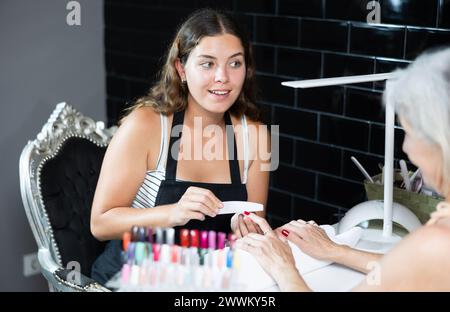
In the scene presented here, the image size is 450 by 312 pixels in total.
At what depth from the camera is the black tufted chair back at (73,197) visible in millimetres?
1870

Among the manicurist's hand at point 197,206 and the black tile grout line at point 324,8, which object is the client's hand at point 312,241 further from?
the black tile grout line at point 324,8

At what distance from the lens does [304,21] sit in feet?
7.13

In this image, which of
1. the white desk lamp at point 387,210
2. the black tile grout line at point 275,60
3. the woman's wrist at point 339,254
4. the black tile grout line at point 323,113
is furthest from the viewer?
the black tile grout line at point 275,60

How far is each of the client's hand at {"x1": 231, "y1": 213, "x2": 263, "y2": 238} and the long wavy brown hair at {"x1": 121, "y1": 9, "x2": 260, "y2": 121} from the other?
0.38m

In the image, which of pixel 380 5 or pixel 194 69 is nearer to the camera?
pixel 194 69

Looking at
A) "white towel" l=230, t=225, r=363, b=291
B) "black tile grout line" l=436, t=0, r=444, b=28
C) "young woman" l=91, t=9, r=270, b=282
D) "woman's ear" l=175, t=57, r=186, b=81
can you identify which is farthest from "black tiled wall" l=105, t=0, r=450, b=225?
"white towel" l=230, t=225, r=363, b=291

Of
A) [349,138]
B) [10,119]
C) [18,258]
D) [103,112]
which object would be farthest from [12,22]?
[349,138]

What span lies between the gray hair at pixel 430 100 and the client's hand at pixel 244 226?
58 cm

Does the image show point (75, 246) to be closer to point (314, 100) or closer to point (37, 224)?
point (37, 224)

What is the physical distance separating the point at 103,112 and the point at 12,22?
0.55m

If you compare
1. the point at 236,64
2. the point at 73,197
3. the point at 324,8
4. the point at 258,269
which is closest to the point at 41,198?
the point at 73,197

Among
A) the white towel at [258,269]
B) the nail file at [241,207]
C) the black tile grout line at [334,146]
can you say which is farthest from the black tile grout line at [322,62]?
the white towel at [258,269]

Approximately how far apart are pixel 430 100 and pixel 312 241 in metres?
0.51

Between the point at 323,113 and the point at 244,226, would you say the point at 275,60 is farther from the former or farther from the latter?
the point at 244,226
